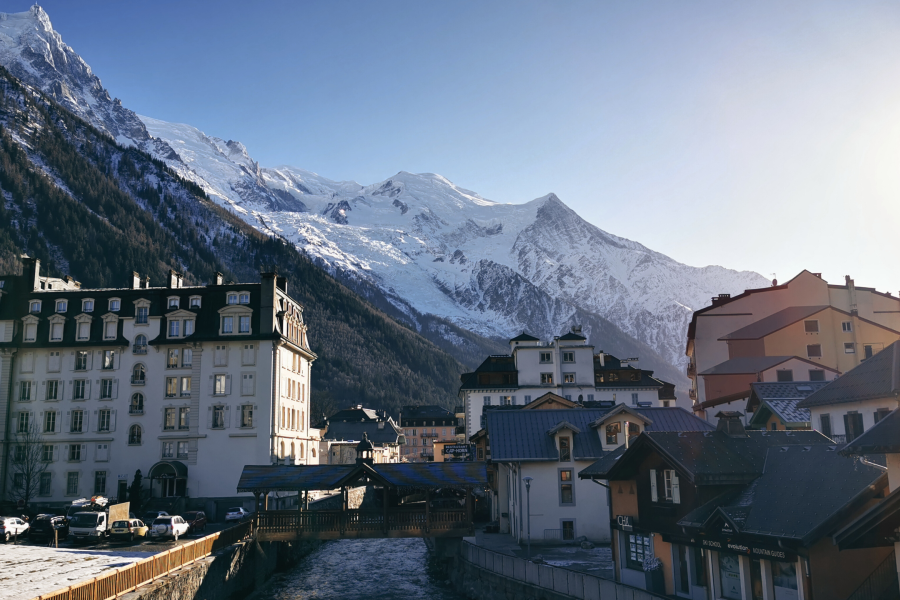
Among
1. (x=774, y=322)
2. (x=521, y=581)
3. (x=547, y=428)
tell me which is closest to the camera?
(x=521, y=581)

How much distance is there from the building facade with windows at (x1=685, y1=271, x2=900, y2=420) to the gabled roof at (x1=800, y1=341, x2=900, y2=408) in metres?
44.6

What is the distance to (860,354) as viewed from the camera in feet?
267

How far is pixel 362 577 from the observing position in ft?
179

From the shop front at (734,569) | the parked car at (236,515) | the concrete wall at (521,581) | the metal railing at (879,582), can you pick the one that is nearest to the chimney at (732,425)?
the shop front at (734,569)

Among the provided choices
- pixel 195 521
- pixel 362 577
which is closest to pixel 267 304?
pixel 195 521

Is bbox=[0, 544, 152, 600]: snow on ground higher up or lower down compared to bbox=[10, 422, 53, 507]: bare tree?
lower down

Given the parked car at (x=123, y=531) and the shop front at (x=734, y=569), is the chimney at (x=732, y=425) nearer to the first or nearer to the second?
the shop front at (x=734, y=569)

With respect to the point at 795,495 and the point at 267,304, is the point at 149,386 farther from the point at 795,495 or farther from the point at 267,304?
the point at 795,495

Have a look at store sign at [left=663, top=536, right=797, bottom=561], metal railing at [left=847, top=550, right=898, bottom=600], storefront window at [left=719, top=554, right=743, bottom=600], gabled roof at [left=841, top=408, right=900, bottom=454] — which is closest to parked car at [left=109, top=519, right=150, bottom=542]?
store sign at [left=663, top=536, right=797, bottom=561]

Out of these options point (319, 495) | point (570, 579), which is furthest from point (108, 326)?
point (570, 579)

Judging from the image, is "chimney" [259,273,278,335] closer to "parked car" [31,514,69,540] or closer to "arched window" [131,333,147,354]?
"arched window" [131,333,147,354]

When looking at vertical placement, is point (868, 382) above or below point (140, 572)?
above

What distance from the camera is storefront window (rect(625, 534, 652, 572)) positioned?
112 ft

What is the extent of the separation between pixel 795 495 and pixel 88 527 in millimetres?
39581
